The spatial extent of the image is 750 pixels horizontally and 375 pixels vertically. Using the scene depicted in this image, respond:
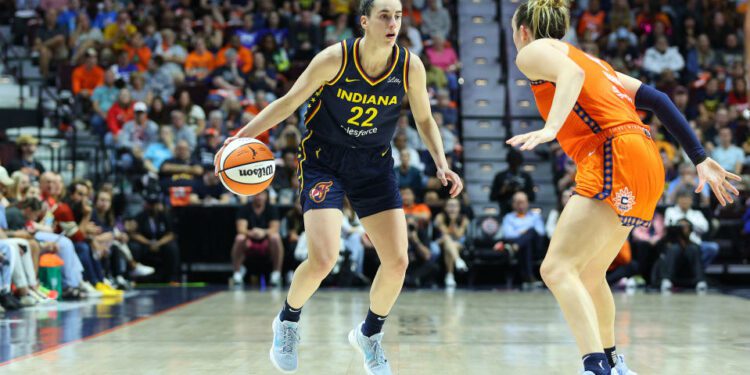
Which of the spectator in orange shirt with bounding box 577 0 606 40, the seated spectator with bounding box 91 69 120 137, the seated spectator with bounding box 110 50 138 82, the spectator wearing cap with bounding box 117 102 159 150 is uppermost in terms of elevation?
the spectator in orange shirt with bounding box 577 0 606 40

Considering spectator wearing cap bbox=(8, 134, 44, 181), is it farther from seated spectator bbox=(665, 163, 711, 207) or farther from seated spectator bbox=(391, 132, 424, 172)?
seated spectator bbox=(665, 163, 711, 207)

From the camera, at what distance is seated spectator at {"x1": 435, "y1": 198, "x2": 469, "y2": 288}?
41.9 ft

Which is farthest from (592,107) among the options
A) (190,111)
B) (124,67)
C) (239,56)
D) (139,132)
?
(124,67)

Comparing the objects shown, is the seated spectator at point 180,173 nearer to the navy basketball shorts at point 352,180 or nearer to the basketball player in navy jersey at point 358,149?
the basketball player in navy jersey at point 358,149

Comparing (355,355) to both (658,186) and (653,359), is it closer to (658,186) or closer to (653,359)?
(653,359)

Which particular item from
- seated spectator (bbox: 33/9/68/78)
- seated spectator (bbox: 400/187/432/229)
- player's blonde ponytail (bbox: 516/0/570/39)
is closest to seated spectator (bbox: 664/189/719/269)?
seated spectator (bbox: 400/187/432/229)

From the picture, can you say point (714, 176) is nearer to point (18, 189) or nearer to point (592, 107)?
point (592, 107)

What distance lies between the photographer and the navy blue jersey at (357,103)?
4883 mm

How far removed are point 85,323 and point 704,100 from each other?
11.1 metres

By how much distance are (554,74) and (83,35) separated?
13.7m

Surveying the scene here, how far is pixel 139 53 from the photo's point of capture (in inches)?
629

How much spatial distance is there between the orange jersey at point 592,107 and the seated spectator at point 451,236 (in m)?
8.32

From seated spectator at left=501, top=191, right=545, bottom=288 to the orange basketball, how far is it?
26.4ft

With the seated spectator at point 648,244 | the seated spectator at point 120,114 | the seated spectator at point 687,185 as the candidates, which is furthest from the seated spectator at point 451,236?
the seated spectator at point 120,114
